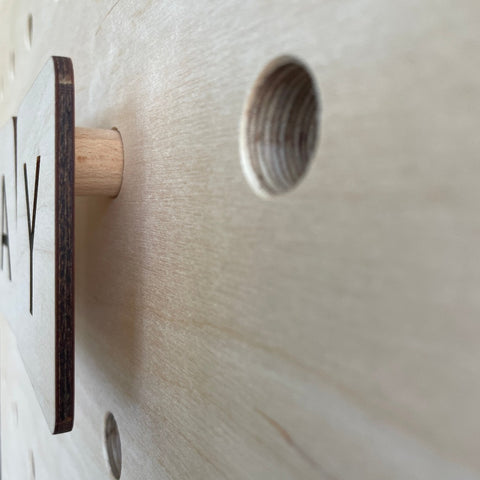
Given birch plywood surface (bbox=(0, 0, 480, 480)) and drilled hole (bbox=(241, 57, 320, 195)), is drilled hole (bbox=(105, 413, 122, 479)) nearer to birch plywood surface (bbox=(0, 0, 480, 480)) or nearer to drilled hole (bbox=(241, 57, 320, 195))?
birch plywood surface (bbox=(0, 0, 480, 480))

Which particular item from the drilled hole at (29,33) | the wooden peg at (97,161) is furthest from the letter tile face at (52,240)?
the drilled hole at (29,33)

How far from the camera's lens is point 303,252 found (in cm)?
13

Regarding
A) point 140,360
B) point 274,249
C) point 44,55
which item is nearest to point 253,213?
point 274,249

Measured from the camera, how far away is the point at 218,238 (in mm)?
173

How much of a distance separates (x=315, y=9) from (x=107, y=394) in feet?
0.78

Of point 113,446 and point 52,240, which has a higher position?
point 52,240

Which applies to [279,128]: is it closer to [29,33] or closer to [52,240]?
[52,240]

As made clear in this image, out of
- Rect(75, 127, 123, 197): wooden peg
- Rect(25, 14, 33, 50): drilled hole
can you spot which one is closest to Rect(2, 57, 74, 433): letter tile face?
Answer: Rect(75, 127, 123, 197): wooden peg

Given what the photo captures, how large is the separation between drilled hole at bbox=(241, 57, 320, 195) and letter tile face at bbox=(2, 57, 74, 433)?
0.08 metres

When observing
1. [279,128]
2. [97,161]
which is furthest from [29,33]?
[279,128]

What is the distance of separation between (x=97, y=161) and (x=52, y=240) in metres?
0.06

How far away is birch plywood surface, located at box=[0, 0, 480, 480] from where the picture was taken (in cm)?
10

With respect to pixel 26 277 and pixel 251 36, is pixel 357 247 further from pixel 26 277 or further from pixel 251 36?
pixel 26 277

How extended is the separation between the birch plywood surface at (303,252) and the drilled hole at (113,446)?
1.4 inches
